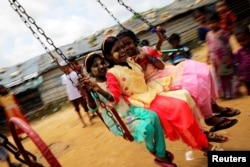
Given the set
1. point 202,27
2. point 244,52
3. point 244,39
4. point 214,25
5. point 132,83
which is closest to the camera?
point 132,83

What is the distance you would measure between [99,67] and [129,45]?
45cm

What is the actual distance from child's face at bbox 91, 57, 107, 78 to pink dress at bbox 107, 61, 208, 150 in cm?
29

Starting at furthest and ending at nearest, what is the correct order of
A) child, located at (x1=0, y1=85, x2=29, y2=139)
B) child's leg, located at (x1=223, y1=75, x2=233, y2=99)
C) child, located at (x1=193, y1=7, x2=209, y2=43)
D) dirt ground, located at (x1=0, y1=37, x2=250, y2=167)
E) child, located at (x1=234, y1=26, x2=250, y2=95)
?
child, located at (x1=0, y1=85, x2=29, y2=139) < child, located at (x1=193, y1=7, x2=209, y2=43) < child's leg, located at (x1=223, y1=75, x2=233, y2=99) < child, located at (x1=234, y1=26, x2=250, y2=95) < dirt ground, located at (x1=0, y1=37, x2=250, y2=167)

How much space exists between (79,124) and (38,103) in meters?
5.38

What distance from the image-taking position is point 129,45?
3203mm

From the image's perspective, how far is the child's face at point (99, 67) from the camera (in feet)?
11.1

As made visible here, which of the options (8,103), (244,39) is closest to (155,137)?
(244,39)

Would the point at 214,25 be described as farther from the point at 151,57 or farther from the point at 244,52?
the point at 151,57

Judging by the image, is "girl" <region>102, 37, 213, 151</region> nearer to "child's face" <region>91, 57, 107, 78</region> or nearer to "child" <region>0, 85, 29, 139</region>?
"child's face" <region>91, 57, 107, 78</region>

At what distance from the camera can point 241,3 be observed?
13.1 metres

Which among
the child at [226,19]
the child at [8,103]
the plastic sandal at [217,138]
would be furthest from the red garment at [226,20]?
the child at [8,103]

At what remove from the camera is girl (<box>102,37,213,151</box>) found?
2.70 m

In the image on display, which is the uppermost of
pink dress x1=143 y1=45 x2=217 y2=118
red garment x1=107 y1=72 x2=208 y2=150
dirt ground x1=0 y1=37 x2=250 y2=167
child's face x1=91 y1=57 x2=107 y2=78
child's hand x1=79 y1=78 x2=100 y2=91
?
child's face x1=91 y1=57 x2=107 y2=78

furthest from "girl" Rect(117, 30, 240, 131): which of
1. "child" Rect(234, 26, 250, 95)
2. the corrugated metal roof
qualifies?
the corrugated metal roof
